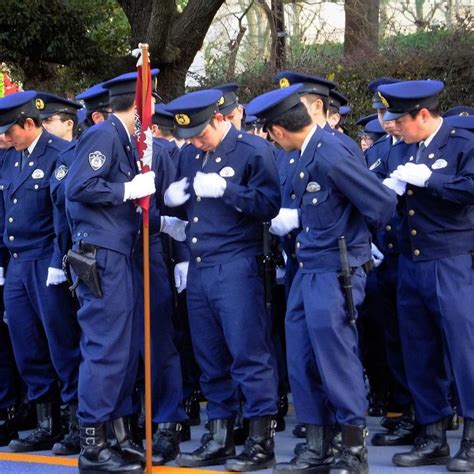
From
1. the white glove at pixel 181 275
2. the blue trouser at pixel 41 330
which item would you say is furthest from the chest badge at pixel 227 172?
the blue trouser at pixel 41 330

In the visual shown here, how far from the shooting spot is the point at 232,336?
241 inches

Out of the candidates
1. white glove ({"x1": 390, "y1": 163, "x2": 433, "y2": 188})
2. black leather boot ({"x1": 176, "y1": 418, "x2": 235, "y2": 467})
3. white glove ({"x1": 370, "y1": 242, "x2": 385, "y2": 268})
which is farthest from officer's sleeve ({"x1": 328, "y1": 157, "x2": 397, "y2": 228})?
black leather boot ({"x1": 176, "y1": 418, "x2": 235, "y2": 467})

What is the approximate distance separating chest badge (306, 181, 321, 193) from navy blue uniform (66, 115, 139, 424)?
1.06 metres

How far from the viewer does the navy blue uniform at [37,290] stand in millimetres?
6824

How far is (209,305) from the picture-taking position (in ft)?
20.5

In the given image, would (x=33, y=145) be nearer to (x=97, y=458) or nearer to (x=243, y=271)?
(x=243, y=271)

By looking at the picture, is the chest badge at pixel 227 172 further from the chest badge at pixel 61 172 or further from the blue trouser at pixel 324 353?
the chest badge at pixel 61 172

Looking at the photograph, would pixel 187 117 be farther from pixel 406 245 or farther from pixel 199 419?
pixel 199 419

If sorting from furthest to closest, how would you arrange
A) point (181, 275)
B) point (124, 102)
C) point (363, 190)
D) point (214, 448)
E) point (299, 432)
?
point (299, 432)
point (181, 275)
point (124, 102)
point (214, 448)
point (363, 190)

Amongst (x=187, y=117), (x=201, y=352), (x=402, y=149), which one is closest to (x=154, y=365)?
(x=201, y=352)

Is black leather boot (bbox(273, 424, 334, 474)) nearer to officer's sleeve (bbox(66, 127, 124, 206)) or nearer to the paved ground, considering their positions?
the paved ground

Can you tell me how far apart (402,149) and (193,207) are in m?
1.34

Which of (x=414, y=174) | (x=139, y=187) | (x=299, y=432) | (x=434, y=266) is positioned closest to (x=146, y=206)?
(x=139, y=187)

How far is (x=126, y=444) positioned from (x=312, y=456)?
46.3 inches
